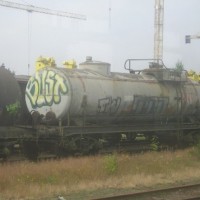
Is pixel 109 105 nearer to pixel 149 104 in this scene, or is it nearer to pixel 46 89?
pixel 149 104

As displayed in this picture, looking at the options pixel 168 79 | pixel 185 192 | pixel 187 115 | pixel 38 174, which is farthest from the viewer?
pixel 187 115

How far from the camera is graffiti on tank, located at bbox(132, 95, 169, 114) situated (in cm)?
1742

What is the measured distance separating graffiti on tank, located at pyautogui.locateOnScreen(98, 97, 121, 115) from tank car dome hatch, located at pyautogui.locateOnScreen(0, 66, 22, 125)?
9.81 feet

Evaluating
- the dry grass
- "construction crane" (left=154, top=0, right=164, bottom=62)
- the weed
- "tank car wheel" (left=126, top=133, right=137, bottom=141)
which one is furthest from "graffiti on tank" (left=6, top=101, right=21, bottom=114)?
"construction crane" (left=154, top=0, right=164, bottom=62)

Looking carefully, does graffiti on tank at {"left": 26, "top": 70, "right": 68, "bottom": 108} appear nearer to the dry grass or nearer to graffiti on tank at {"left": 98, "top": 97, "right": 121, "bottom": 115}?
graffiti on tank at {"left": 98, "top": 97, "right": 121, "bottom": 115}

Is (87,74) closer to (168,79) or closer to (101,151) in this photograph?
(101,151)

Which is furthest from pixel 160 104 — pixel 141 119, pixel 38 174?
pixel 38 174

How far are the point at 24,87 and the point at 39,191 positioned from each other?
8023mm

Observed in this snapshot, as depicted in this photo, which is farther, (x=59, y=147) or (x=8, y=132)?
(x=59, y=147)

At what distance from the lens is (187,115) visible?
20.4m

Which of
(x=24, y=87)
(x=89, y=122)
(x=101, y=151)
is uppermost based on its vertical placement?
(x=24, y=87)

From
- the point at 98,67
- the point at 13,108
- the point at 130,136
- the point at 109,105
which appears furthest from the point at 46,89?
the point at 130,136

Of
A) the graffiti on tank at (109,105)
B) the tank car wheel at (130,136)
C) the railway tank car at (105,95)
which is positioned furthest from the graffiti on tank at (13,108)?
the tank car wheel at (130,136)

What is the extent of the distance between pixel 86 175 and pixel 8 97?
13.8 feet
